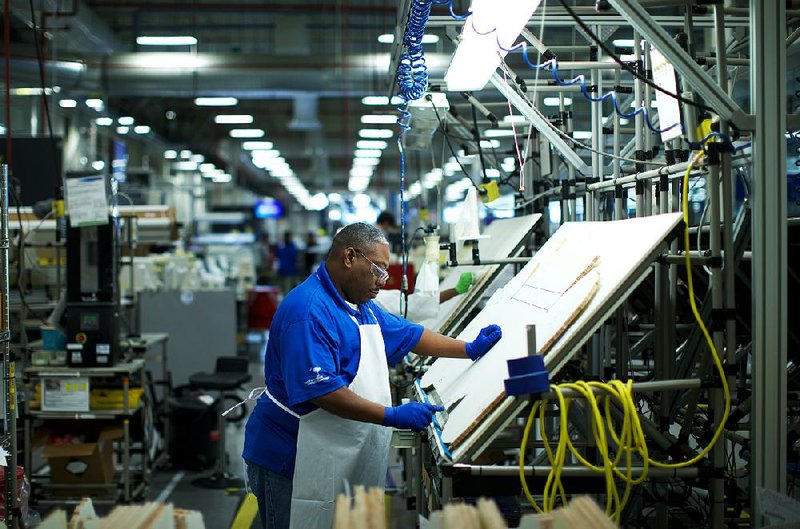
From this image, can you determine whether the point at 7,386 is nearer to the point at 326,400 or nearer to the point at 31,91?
the point at 326,400

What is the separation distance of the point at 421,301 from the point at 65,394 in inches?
104

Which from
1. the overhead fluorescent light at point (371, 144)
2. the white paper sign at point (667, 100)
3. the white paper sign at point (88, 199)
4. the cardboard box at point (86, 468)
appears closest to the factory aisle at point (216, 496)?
the cardboard box at point (86, 468)

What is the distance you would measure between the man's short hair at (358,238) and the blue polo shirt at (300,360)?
11cm

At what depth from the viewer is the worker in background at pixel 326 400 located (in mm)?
2691

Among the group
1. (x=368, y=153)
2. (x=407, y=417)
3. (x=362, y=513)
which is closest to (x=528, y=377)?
(x=407, y=417)

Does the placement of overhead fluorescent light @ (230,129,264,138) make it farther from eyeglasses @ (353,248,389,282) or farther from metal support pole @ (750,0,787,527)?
metal support pole @ (750,0,787,527)

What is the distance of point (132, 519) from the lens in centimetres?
183

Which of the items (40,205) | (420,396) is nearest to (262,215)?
(40,205)

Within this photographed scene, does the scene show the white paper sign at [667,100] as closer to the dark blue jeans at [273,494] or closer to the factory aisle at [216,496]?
the dark blue jeans at [273,494]

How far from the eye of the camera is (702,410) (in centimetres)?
361

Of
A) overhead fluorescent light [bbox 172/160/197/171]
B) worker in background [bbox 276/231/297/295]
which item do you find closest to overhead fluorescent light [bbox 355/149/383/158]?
worker in background [bbox 276/231/297/295]

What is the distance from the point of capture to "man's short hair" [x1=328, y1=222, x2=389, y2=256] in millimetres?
2961

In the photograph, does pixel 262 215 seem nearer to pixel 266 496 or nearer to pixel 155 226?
pixel 155 226

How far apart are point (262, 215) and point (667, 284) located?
26609 mm
